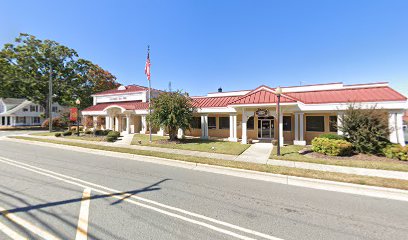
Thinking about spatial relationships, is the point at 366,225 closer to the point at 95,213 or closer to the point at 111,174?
the point at 95,213

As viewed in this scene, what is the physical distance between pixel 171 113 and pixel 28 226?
11.6m

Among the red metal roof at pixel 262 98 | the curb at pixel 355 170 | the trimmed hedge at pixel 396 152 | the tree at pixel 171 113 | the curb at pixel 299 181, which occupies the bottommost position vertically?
the curb at pixel 299 181

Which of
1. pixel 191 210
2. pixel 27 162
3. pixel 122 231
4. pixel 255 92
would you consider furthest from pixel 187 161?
pixel 255 92

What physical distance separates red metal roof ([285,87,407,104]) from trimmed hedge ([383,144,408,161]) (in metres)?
4.02

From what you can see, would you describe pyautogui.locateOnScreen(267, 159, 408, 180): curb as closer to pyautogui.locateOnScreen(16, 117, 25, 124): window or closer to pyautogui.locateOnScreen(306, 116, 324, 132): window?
pyautogui.locateOnScreen(306, 116, 324, 132): window

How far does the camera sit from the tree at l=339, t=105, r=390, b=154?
32.5 ft

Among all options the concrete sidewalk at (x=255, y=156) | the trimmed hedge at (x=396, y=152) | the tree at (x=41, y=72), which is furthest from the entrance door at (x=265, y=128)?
the tree at (x=41, y=72)

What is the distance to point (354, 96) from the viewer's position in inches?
556

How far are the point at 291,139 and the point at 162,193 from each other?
14.9 metres

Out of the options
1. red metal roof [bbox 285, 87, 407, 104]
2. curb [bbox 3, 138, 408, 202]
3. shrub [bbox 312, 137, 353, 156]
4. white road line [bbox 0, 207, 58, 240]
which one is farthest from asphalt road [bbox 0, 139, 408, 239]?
red metal roof [bbox 285, 87, 407, 104]

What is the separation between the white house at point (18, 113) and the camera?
4041 centimetres

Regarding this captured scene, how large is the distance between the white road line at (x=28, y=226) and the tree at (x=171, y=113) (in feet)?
36.0

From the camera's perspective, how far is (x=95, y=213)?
3.96 meters

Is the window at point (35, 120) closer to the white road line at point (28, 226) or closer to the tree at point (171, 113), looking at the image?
the tree at point (171, 113)
